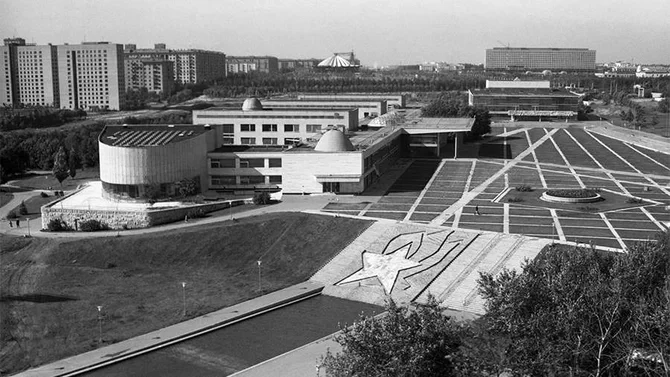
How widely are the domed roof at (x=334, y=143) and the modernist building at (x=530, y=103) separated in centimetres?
5723

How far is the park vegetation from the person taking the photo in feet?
66.6

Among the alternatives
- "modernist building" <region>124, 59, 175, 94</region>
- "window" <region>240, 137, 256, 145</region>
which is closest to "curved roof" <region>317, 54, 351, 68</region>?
"modernist building" <region>124, 59, 175, 94</region>

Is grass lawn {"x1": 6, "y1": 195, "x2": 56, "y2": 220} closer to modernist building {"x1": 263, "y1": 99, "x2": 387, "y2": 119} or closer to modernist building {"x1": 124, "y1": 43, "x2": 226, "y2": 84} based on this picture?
modernist building {"x1": 263, "y1": 99, "x2": 387, "y2": 119}

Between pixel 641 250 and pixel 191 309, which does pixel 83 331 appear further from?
pixel 641 250

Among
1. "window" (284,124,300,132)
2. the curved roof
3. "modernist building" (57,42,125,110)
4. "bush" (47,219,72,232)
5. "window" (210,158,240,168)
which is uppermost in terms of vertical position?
the curved roof

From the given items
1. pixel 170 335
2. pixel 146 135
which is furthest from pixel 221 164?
pixel 170 335

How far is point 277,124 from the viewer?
6788 cm

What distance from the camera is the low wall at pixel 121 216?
44812mm

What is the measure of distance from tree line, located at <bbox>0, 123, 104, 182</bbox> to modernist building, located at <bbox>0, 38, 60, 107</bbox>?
49.5 meters

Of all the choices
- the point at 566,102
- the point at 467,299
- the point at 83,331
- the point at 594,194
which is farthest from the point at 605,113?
the point at 83,331

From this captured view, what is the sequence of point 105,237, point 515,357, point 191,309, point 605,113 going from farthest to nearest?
point 605,113, point 105,237, point 191,309, point 515,357

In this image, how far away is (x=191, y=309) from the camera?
32875 millimetres

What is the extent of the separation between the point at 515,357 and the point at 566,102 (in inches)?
3582

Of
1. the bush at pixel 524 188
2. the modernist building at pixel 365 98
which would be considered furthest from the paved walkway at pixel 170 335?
the modernist building at pixel 365 98
